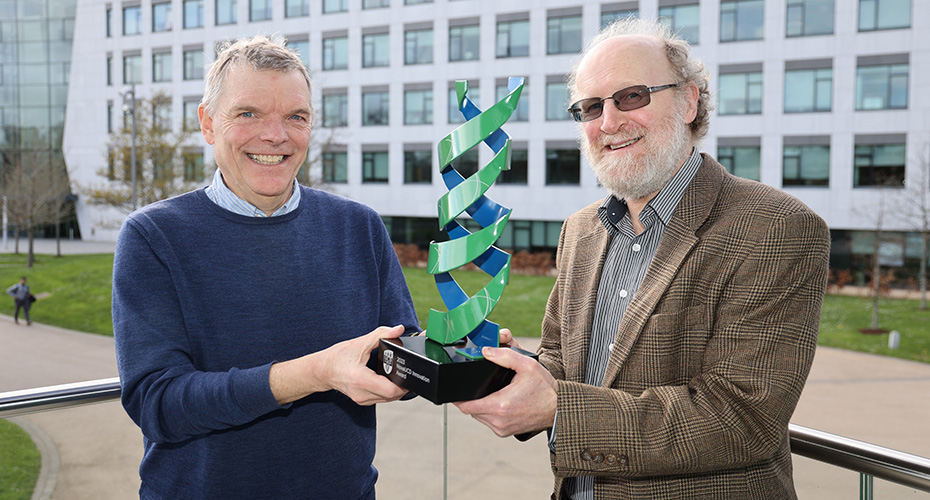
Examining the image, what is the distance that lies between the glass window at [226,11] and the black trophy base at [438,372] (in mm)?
28704

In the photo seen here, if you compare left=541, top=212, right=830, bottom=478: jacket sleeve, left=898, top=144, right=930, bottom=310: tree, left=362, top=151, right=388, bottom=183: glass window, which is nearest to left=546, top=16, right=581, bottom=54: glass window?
left=362, top=151, right=388, bottom=183: glass window

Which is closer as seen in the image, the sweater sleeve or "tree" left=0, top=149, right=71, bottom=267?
the sweater sleeve

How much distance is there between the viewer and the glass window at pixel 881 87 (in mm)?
19141

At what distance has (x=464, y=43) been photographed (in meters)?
23.5

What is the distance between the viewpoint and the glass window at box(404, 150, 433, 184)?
2412 cm

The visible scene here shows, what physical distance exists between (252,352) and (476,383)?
2.04 feet

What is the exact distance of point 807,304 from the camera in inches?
60.7

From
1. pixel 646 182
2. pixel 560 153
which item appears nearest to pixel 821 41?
pixel 560 153

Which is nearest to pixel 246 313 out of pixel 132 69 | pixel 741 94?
pixel 741 94

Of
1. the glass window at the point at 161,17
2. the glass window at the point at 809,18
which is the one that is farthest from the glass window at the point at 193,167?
the glass window at the point at 809,18

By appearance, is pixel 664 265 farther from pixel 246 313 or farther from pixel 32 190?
pixel 32 190

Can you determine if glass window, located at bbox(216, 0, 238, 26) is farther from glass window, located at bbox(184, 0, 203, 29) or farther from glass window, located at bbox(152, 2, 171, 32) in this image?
glass window, located at bbox(152, 2, 171, 32)

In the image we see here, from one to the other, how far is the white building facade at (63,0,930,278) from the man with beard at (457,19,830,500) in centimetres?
1774

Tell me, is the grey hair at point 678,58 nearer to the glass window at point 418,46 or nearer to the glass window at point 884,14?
the glass window at point 884,14
